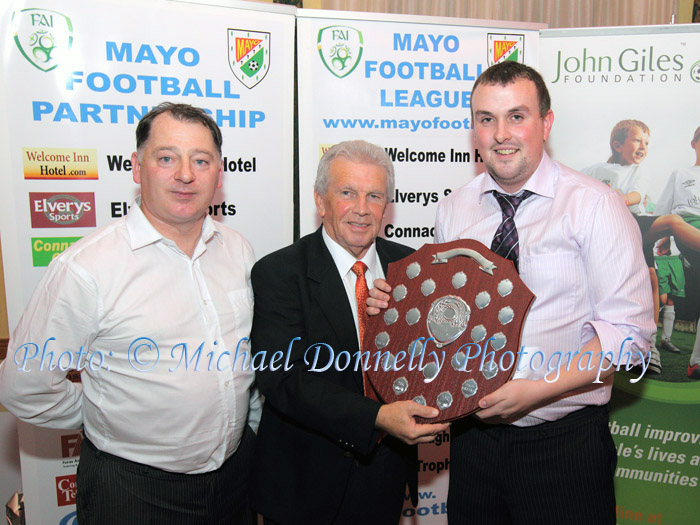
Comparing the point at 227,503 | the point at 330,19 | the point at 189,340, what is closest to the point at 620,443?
the point at 227,503

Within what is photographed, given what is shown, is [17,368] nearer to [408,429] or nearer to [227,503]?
[227,503]

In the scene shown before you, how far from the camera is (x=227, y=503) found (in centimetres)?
218

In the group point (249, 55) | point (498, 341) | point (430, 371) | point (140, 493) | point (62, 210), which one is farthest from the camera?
point (249, 55)

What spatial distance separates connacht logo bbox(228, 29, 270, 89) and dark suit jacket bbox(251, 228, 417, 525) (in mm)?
1499

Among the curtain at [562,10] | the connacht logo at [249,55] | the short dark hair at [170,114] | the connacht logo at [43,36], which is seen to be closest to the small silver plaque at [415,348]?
the short dark hair at [170,114]

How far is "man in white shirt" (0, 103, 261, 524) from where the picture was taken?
75.1 inches

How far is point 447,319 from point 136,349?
3.73 feet

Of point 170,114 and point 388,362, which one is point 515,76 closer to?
point 388,362

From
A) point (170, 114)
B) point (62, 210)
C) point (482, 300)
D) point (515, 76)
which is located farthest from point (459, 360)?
point (62, 210)

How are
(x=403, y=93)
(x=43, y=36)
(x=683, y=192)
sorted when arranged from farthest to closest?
(x=683, y=192) → (x=403, y=93) → (x=43, y=36)

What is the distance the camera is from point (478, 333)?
5.93ft

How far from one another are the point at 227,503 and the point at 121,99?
2203mm

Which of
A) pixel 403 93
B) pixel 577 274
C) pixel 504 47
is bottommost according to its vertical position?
pixel 577 274

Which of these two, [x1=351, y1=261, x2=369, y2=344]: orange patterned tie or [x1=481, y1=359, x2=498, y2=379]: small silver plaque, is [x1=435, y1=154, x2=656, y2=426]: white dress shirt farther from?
[x1=351, y1=261, x2=369, y2=344]: orange patterned tie
